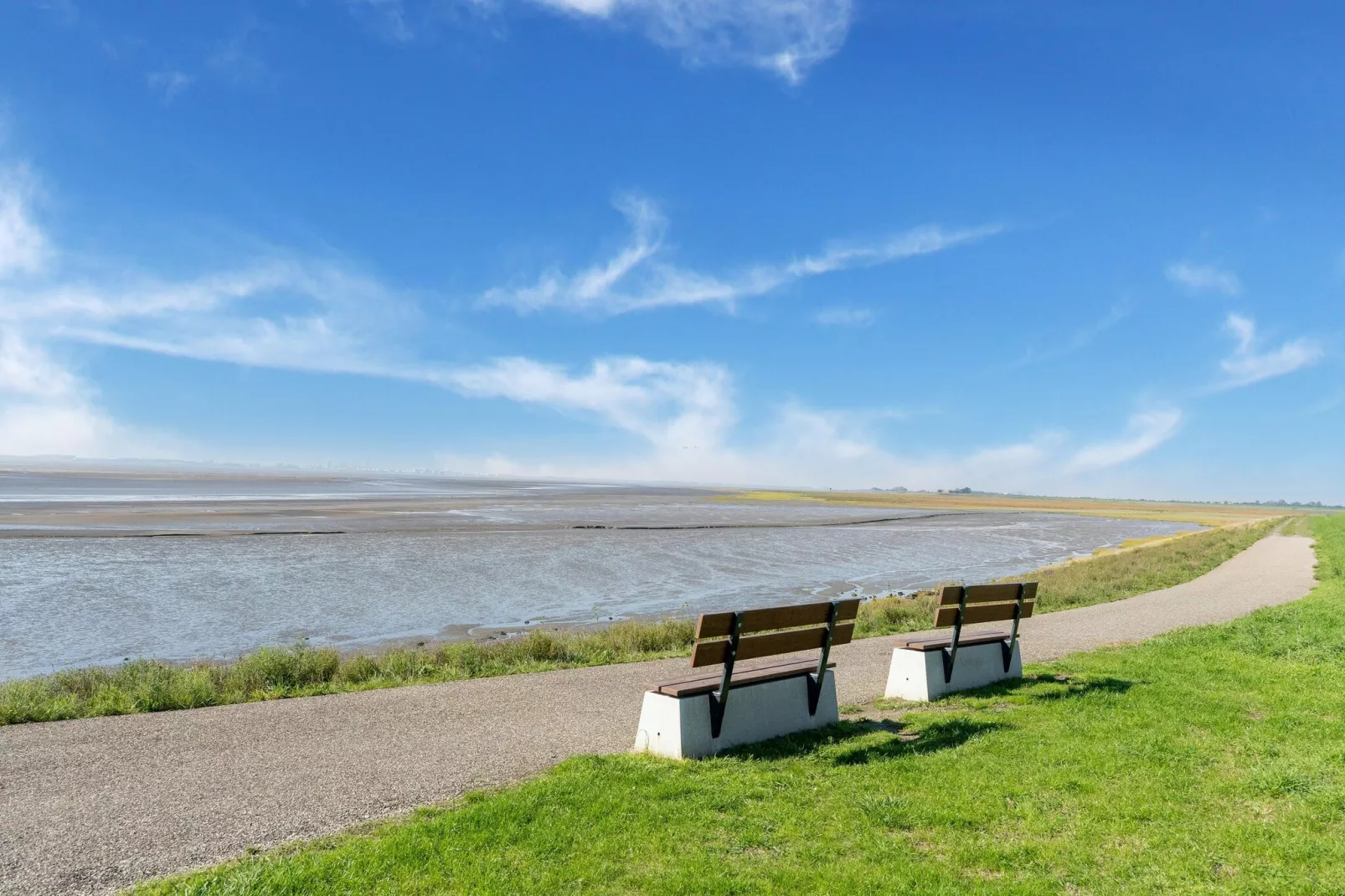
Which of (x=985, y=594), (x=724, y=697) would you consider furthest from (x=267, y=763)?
(x=985, y=594)

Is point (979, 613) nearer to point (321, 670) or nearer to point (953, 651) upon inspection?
point (953, 651)

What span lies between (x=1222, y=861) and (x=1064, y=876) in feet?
2.94

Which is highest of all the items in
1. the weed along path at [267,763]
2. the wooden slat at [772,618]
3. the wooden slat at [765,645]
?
the wooden slat at [772,618]

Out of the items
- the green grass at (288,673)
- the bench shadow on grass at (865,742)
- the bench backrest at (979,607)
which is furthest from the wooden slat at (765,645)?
the green grass at (288,673)

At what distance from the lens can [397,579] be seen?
23062mm

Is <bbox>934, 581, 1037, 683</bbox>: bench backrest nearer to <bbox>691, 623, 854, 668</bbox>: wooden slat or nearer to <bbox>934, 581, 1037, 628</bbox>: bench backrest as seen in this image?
<bbox>934, 581, 1037, 628</bbox>: bench backrest

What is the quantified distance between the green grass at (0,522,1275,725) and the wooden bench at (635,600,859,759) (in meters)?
4.49

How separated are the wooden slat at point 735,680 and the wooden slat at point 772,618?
369mm

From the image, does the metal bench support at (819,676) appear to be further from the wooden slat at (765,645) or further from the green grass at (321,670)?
the green grass at (321,670)

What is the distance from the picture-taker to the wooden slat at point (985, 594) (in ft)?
28.2

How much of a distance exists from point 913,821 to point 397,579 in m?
20.3

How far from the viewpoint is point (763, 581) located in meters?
24.1

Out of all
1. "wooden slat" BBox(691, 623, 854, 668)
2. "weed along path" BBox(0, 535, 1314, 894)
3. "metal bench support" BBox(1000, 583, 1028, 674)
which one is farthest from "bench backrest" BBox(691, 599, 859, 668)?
"metal bench support" BBox(1000, 583, 1028, 674)

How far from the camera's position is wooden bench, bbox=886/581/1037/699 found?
8523mm
